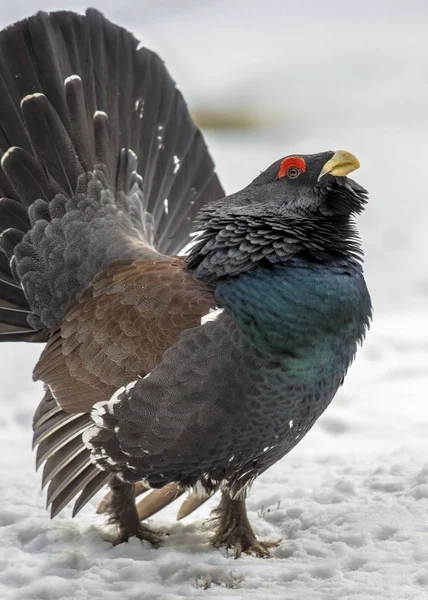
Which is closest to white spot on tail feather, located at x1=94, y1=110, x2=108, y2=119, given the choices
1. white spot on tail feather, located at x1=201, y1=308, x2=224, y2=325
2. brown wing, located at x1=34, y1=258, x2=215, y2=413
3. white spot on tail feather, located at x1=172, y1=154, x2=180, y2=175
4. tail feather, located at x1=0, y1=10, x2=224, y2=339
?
tail feather, located at x1=0, y1=10, x2=224, y2=339

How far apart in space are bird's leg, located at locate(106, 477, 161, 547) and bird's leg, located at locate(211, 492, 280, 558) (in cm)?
29

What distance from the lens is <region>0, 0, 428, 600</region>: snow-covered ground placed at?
13.8 ft

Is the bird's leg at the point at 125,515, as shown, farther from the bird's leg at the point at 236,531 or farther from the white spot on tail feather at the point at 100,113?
the white spot on tail feather at the point at 100,113

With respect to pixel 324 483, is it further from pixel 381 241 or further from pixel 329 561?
pixel 381 241

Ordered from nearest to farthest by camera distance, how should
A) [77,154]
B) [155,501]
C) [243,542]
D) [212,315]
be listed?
[212,315] < [243,542] < [155,501] < [77,154]

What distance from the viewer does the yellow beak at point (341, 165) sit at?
172 inches

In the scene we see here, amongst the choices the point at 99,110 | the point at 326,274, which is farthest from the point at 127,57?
the point at 326,274

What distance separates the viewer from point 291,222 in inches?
174

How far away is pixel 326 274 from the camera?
4.32 metres

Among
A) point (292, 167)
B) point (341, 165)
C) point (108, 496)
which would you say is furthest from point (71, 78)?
point (108, 496)

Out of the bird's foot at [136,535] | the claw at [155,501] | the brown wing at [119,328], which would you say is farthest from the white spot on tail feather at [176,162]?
the bird's foot at [136,535]

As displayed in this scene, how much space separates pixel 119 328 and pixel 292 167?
3.34 ft

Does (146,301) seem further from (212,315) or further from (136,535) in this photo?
(136,535)

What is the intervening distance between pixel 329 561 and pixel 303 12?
34.4 ft
